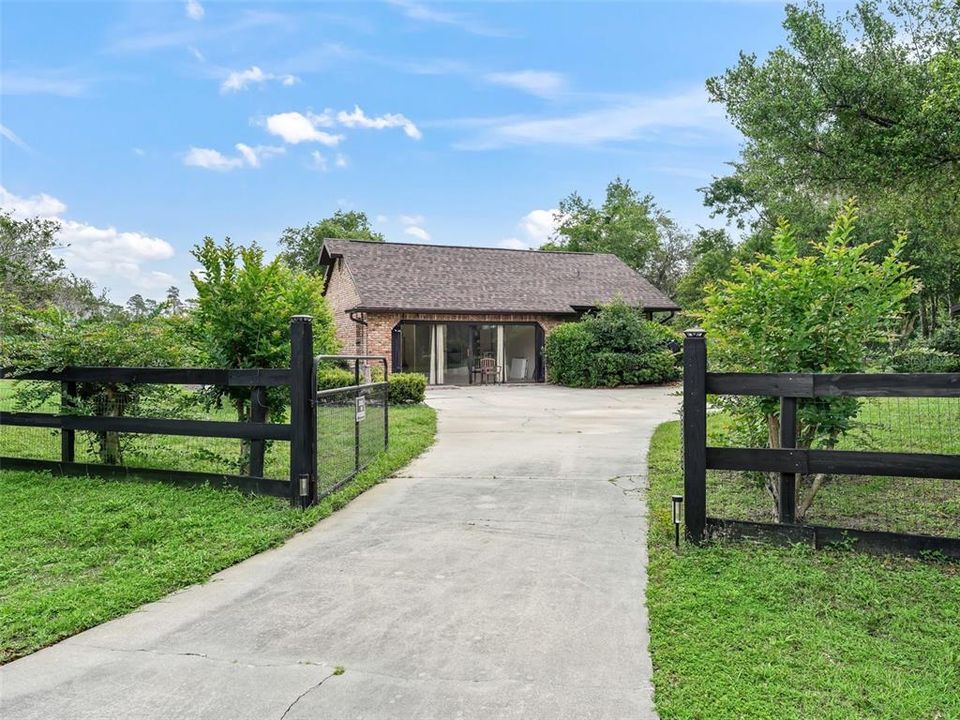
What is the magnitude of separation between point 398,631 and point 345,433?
3094 millimetres

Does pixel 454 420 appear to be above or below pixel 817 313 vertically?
below

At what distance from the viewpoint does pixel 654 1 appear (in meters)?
8.64

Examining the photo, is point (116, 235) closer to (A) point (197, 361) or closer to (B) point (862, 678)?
(A) point (197, 361)

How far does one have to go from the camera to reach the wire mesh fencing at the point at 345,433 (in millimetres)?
4922

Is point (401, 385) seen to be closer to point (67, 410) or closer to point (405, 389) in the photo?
point (405, 389)

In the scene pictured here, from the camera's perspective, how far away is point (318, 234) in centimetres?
4100

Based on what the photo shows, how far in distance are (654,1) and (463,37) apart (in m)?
3.73

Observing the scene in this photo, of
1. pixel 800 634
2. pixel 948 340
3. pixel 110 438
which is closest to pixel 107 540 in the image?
pixel 110 438

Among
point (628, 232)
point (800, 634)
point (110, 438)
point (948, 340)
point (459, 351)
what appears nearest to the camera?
point (800, 634)

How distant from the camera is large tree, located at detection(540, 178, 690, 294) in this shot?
40906mm

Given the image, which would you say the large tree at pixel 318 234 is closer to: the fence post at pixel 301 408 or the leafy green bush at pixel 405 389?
the leafy green bush at pixel 405 389

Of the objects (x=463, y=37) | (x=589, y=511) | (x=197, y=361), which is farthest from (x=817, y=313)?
(x=463, y=37)

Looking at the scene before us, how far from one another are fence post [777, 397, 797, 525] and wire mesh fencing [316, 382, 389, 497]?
338 centimetres

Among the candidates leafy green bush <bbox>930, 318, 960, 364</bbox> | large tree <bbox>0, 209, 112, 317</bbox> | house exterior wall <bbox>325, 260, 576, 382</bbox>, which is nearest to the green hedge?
house exterior wall <bbox>325, 260, 576, 382</bbox>
